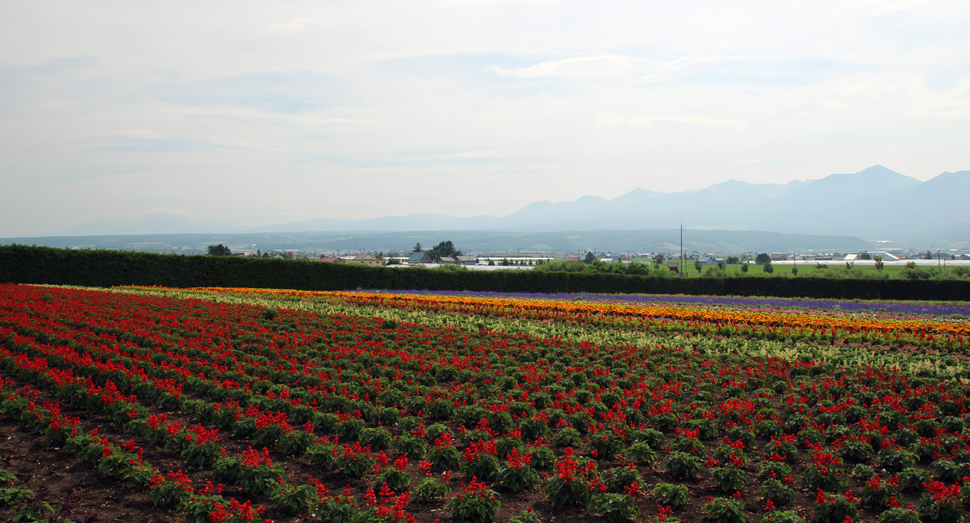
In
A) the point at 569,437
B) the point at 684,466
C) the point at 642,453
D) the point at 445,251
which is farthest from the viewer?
the point at 445,251

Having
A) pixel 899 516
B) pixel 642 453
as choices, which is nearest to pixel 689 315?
pixel 642 453

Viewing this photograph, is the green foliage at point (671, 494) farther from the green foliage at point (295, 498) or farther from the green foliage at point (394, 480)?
the green foliage at point (295, 498)

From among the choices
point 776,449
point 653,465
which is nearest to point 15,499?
point 653,465

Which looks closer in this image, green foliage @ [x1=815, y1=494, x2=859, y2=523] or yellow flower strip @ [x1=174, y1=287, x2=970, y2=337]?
green foliage @ [x1=815, y1=494, x2=859, y2=523]

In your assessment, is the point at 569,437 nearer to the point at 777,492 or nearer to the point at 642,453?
the point at 642,453

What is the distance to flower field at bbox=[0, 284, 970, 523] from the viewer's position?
6.22 metres

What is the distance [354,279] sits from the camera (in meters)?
39.4

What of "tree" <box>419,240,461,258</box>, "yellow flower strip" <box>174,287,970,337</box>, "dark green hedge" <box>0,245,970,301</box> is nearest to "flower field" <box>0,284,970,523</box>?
"yellow flower strip" <box>174,287,970,337</box>

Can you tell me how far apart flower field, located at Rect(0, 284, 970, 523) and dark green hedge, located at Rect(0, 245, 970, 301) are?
1494cm

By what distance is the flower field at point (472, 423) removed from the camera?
20.4 feet

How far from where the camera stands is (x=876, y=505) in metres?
6.36

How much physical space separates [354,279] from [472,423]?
31942mm

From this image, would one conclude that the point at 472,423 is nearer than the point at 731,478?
No

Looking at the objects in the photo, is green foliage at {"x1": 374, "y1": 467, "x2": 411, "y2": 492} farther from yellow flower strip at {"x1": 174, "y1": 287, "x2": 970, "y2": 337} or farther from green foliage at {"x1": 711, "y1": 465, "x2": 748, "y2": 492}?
yellow flower strip at {"x1": 174, "y1": 287, "x2": 970, "y2": 337}
